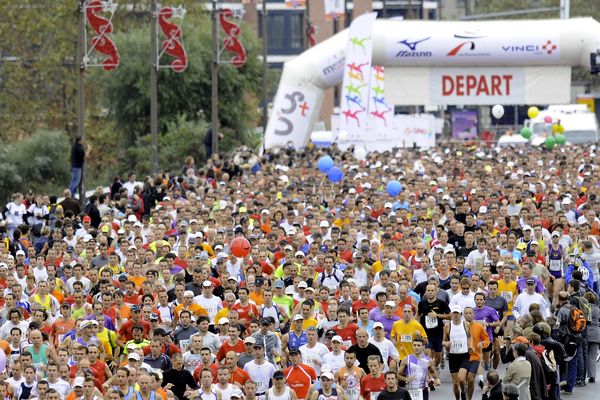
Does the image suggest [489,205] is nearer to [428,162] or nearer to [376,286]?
[376,286]

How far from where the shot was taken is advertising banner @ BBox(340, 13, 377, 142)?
38844 millimetres

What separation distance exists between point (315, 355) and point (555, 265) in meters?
6.60

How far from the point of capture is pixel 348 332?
1653 cm

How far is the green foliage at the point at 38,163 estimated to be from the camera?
44469 mm

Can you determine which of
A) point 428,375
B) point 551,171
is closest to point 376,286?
point 428,375

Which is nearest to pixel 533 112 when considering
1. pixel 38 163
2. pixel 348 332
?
pixel 38 163

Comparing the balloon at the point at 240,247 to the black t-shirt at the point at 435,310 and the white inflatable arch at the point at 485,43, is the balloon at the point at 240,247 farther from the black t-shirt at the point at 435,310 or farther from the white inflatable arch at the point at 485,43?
the white inflatable arch at the point at 485,43

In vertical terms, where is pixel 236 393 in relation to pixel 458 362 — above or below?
above

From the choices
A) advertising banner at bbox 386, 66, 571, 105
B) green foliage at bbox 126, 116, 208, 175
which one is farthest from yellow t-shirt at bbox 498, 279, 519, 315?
green foliage at bbox 126, 116, 208, 175

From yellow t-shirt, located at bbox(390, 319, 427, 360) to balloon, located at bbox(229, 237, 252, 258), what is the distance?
17.1 feet

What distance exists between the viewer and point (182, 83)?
180ft

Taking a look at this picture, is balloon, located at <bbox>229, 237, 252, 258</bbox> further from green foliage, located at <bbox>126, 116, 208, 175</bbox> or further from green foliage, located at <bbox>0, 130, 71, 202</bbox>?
green foliage, located at <bbox>126, 116, 208, 175</bbox>

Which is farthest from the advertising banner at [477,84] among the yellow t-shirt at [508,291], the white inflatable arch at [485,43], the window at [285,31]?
the window at [285,31]

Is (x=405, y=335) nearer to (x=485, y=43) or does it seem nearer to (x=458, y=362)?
(x=458, y=362)
